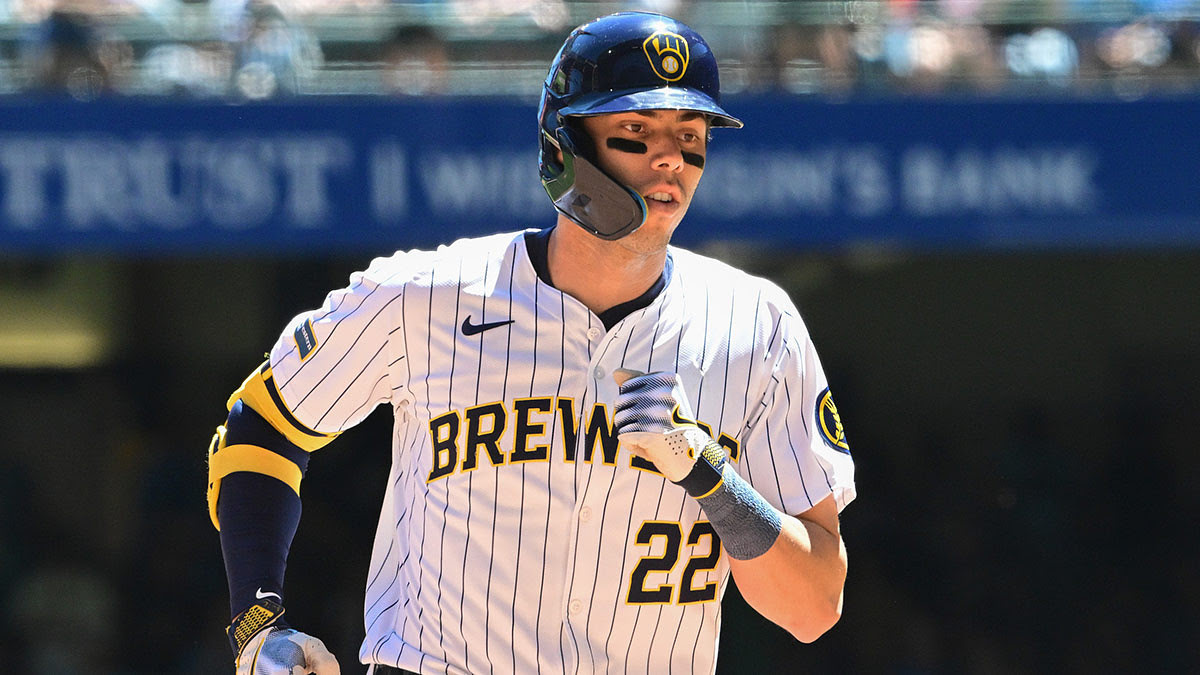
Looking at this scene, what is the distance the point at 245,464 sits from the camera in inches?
95.3

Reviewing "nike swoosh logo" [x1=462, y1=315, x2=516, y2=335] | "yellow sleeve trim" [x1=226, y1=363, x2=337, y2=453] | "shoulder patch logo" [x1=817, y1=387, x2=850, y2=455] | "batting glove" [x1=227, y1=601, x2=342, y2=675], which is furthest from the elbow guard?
"shoulder patch logo" [x1=817, y1=387, x2=850, y2=455]

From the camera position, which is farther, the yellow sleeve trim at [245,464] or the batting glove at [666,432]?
the yellow sleeve trim at [245,464]

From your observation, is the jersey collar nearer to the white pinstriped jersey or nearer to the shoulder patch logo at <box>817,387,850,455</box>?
the white pinstriped jersey

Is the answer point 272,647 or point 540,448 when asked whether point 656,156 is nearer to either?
point 540,448

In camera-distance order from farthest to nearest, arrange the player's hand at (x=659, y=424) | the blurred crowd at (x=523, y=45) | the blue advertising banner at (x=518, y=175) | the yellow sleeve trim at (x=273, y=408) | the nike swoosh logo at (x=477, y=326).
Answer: the blurred crowd at (x=523, y=45) < the blue advertising banner at (x=518, y=175) < the yellow sleeve trim at (x=273, y=408) < the nike swoosh logo at (x=477, y=326) < the player's hand at (x=659, y=424)

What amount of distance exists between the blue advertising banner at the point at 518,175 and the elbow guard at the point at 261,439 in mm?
3923

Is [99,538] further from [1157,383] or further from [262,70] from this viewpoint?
[1157,383]

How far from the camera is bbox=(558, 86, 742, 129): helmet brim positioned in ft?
7.35

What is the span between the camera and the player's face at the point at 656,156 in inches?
88.5

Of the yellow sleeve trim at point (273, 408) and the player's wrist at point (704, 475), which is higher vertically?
the player's wrist at point (704, 475)

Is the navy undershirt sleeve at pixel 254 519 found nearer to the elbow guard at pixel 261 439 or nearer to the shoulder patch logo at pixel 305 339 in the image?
the elbow guard at pixel 261 439

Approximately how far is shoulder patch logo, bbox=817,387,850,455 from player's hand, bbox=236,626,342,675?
0.81 m

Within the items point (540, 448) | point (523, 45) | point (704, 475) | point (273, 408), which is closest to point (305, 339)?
point (273, 408)

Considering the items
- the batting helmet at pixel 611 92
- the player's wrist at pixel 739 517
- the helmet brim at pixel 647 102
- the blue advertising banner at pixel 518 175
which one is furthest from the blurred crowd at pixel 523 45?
the player's wrist at pixel 739 517
